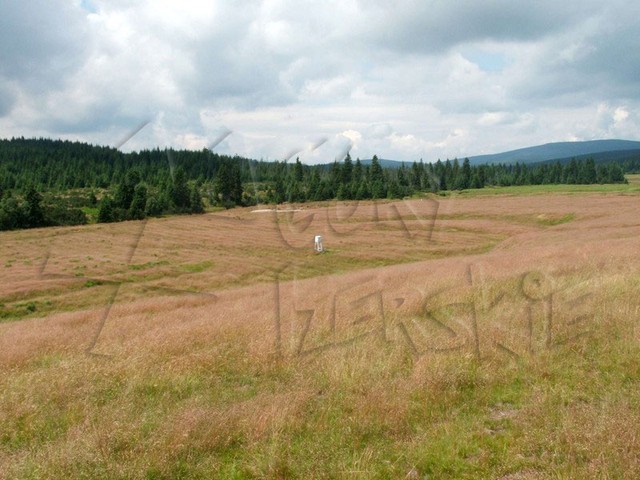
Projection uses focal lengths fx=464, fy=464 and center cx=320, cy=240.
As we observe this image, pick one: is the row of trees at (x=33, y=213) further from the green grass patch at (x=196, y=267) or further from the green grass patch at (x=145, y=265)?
the green grass patch at (x=196, y=267)

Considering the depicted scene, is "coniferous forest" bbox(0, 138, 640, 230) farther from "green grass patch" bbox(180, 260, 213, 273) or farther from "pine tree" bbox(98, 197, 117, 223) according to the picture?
"green grass patch" bbox(180, 260, 213, 273)

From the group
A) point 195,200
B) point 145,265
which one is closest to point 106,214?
point 195,200

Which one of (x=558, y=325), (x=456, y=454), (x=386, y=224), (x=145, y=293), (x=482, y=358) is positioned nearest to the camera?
(x=456, y=454)

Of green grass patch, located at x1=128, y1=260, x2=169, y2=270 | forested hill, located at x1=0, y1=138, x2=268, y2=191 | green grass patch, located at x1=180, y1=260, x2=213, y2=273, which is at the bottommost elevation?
green grass patch, located at x1=180, y1=260, x2=213, y2=273

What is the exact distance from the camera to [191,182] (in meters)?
88.2

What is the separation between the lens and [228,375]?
7441 millimetres

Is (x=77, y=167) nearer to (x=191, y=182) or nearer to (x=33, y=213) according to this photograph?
(x=33, y=213)

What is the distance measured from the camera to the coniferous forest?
60.5 metres

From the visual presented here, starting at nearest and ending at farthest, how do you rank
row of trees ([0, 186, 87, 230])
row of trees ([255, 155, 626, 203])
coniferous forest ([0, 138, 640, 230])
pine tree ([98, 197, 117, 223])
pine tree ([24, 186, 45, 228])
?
coniferous forest ([0, 138, 640, 230])
row of trees ([255, 155, 626, 203])
row of trees ([0, 186, 87, 230])
pine tree ([24, 186, 45, 228])
pine tree ([98, 197, 117, 223])

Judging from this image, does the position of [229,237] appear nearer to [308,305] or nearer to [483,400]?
[308,305]

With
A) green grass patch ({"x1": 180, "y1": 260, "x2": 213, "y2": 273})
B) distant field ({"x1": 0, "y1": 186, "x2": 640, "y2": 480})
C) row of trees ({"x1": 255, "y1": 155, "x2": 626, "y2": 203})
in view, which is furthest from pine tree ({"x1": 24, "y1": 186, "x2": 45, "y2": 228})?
distant field ({"x1": 0, "y1": 186, "x2": 640, "y2": 480})

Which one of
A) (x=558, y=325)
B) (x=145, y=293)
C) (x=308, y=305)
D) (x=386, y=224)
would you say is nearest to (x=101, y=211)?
(x=386, y=224)

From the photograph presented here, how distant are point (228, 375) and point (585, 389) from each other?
17.0 feet

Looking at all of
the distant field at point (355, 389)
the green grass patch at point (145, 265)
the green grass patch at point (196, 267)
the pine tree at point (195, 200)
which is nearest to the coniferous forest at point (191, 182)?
the pine tree at point (195, 200)
